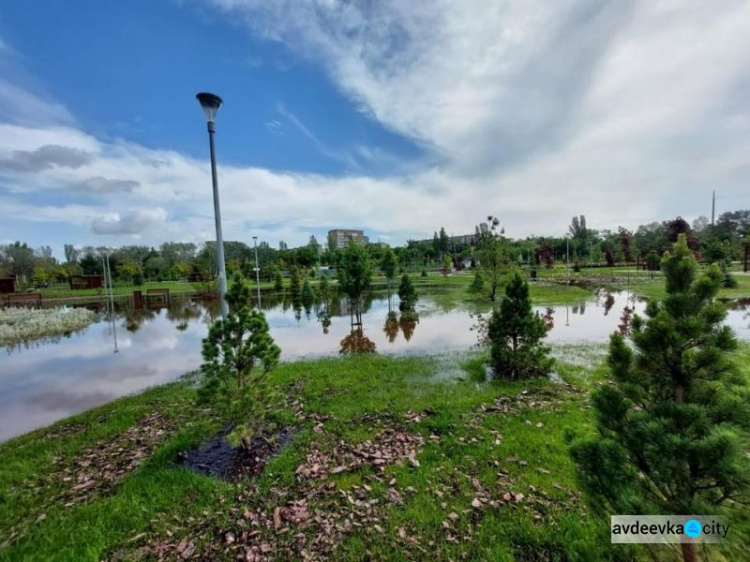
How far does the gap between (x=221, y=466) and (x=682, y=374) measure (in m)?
4.95

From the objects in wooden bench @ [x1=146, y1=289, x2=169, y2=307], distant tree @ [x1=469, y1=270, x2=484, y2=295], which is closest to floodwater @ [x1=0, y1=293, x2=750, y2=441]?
distant tree @ [x1=469, y1=270, x2=484, y2=295]

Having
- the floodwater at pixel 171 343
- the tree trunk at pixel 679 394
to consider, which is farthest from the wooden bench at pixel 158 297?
the tree trunk at pixel 679 394

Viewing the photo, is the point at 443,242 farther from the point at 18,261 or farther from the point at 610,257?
the point at 18,261

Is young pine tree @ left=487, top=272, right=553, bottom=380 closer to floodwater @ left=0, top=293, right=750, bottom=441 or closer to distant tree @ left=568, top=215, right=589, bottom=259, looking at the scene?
floodwater @ left=0, top=293, right=750, bottom=441

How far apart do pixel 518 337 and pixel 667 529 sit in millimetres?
5662

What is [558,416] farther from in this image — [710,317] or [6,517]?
[6,517]

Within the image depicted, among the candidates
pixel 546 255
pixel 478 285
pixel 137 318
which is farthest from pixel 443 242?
pixel 137 318

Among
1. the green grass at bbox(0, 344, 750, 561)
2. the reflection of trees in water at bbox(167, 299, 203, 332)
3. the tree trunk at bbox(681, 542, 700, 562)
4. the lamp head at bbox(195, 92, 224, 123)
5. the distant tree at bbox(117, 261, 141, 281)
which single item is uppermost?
the lamp head at bbox(195, 92, 224, 123)

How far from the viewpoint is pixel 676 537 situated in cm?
187

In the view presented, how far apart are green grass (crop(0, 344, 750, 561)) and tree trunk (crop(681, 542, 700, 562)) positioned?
0.47m

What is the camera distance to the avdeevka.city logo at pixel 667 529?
5.56ft

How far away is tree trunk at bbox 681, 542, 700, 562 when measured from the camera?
181cm

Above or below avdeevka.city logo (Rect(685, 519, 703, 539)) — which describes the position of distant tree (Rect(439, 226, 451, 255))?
above

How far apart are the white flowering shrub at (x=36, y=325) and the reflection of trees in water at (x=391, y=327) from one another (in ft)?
51.3
